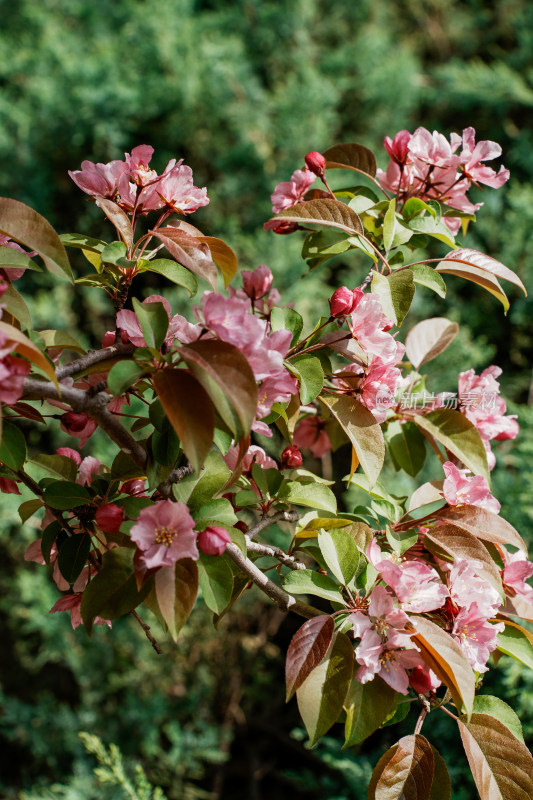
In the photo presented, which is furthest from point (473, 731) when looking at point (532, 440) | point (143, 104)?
point (143, 104)

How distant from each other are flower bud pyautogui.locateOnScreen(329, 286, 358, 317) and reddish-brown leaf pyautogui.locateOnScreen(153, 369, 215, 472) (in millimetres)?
199

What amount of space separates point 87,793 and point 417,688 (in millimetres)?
959

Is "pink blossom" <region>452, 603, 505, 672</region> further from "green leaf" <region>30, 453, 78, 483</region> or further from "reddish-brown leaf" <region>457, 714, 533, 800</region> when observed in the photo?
"green leaf" <region>30, 453, 78, 483</region>

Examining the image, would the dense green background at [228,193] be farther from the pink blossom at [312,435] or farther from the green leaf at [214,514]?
the green leaf at [214,514]

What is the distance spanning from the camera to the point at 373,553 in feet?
1.96

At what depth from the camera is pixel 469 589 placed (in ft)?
1.83

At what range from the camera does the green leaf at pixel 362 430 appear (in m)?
0.57

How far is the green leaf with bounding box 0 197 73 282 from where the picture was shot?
0.49 metres

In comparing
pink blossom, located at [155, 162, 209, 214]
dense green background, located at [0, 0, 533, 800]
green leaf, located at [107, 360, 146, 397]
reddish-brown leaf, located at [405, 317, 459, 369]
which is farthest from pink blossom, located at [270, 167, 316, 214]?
dense green background, located at [0, 0, 533, 800]

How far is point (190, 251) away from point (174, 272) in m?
0.02

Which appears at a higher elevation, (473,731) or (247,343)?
(247,343)

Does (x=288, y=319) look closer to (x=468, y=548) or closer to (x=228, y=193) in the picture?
(x=468, y=548)

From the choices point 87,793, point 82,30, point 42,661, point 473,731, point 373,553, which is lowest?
point 42,661

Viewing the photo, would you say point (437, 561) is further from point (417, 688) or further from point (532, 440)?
point (532, 440)
